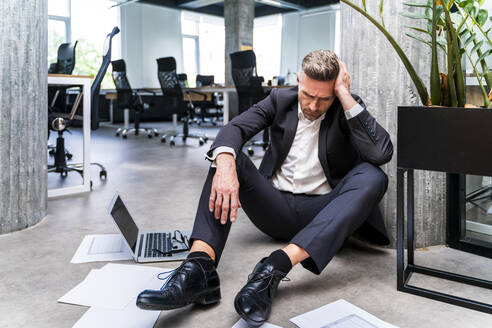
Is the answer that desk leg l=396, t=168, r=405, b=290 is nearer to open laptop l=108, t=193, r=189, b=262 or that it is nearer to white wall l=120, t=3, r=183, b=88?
open laptop l=108, t=193, r=189, b=262

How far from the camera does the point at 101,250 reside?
1852mm

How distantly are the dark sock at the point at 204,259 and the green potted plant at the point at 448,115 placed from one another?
683 mm

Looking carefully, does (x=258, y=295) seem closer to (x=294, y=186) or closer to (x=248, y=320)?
(x=248, y=320)

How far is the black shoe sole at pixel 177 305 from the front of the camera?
1.15 metres

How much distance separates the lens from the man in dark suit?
1.32 metres

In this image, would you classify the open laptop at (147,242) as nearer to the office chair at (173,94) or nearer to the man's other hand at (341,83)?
the man's other hand at (341,83)

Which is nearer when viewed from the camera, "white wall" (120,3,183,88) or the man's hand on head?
the man's hand on head

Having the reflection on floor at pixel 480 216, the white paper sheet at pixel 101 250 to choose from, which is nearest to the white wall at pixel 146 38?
the white paper sheet at pixel 101 250

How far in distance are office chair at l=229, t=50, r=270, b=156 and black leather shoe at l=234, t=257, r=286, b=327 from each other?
407 cm

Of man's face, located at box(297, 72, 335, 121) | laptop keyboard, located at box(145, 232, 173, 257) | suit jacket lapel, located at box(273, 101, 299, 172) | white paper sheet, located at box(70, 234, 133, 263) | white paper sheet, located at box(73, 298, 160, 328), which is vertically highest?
man's face, located at box(297, 72, 335, 121)

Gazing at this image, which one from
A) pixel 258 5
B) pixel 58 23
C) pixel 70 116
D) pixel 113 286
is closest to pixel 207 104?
pixel 58 23

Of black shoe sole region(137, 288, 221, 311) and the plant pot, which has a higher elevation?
the plant pot

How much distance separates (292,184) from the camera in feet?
5.81

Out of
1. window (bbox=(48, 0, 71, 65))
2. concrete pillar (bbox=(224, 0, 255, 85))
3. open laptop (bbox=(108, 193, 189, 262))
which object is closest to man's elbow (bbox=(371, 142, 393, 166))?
open laptop (bbox=(108, 193, 189, 262))
